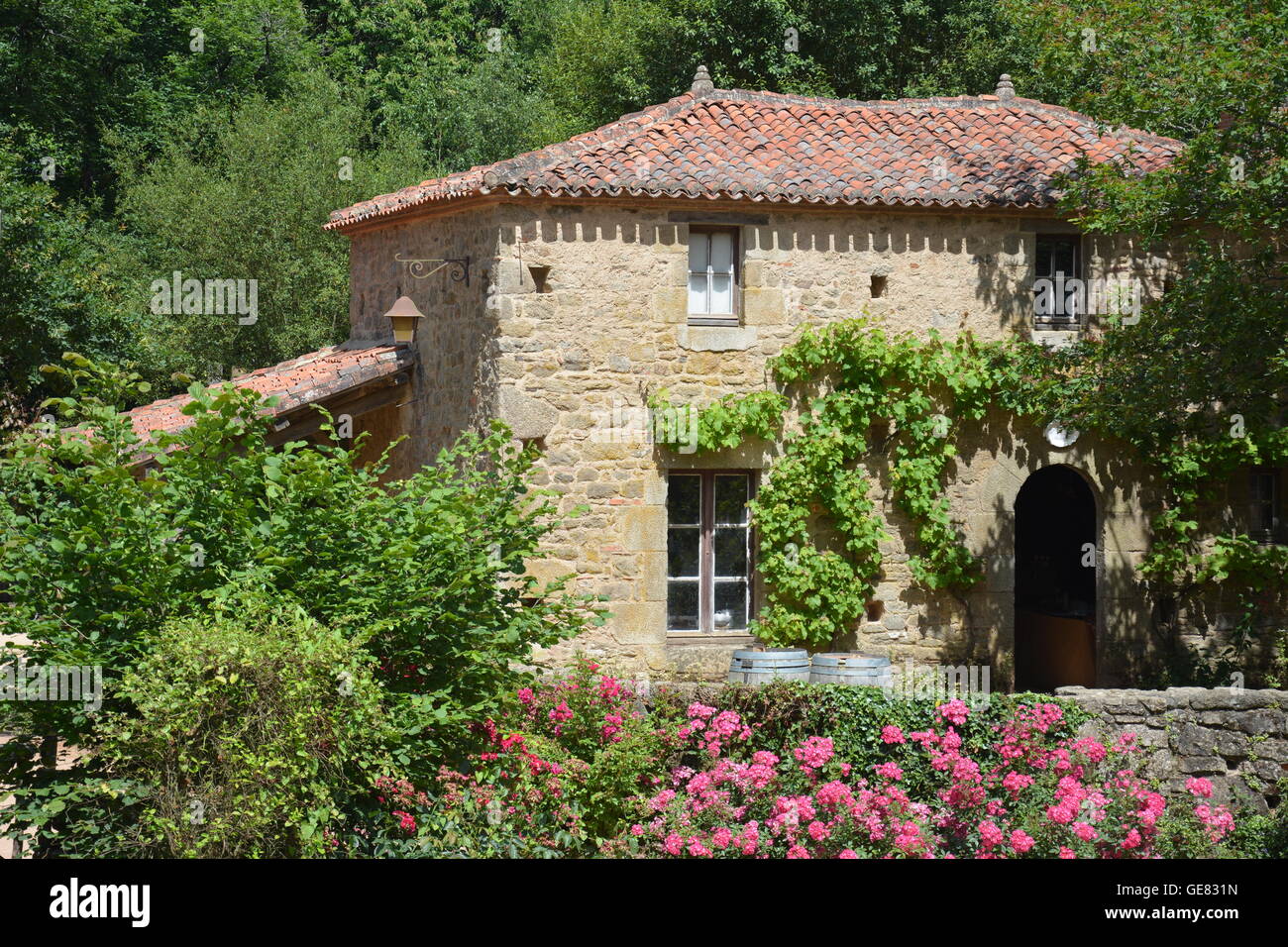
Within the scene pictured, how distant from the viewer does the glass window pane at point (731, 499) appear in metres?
13.3

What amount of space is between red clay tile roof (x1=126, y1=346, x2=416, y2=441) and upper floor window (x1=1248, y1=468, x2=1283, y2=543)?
8386 mm

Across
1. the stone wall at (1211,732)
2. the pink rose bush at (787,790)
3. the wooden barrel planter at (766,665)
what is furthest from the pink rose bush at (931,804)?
the wooden barrel planter at (766,665)

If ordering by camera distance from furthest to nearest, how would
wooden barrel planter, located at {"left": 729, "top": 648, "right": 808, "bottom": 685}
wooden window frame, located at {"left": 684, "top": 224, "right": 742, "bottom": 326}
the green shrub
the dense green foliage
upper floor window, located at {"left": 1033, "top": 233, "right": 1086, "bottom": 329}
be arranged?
the dense green foliage
upper floor window, located at {"left": 1033, "top": 233, "right": 1086, "bottom": 329}
wooden window frame, located at {"left": 684, "top": 224, "right": 742, "bottom": 326}
wooden barrel planter, located at {"left": 729, "top": 648, "right": 808, "bottom": 685}
the green shrub

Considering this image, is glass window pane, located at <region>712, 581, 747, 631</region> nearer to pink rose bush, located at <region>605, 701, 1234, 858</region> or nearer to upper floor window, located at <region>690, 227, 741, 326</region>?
upper floor window, located at <region>690, 227, 741, 326</region>

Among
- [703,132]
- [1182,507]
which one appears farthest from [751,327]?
[1182,507]

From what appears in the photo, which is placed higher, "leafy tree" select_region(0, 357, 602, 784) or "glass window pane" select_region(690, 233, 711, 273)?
"glass window pane" select_region(690, 233, 711, 273)

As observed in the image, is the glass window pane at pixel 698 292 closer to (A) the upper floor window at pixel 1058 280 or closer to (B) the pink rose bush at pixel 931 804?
(A) the upper floor window at pixel 1058 280

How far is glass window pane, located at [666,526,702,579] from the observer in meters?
13.1

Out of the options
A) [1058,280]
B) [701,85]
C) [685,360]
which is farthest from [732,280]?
[1058,280]

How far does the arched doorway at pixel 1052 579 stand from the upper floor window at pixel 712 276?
4521mm

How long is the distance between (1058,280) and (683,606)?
15.6 ft

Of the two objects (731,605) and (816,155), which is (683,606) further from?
(816,155)

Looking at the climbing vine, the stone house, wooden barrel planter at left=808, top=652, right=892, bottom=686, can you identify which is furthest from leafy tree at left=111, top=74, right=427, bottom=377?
wooden barrel planter at left=808, top=652, right=892, bottom=686
